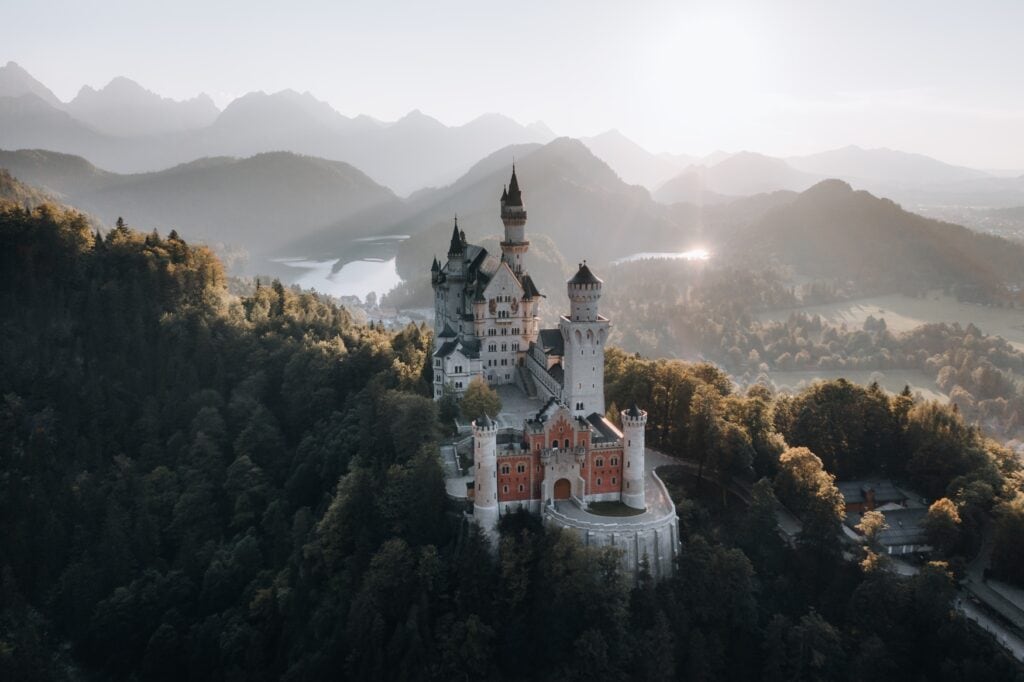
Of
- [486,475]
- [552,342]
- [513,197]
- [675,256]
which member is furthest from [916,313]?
[486,475]

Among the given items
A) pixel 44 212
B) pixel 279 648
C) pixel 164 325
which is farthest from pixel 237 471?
pixel 44 212

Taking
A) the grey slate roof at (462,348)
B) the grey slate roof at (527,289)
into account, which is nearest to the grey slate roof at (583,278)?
the grey slate roof at (527,289)

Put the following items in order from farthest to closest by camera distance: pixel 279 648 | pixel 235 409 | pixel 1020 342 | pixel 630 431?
pixel 1020 342 → pixel 235 409 → pixel 279 648 → pixel 630 431

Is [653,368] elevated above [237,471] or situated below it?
above

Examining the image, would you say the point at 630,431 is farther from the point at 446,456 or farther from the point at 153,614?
the point at 153,614

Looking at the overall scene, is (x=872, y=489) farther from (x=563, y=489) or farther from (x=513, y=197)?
(x=513, y=197)

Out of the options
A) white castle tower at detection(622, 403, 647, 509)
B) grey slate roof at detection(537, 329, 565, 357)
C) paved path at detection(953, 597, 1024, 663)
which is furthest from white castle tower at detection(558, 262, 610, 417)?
paved path at detection(953, 597, 1024, 663)

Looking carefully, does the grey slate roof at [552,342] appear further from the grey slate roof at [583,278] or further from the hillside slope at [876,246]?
the hillside slope at [876,246]
